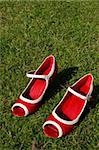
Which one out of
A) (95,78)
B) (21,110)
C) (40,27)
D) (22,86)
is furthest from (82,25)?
(21,110)

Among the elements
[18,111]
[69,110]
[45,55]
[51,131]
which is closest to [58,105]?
[69,110]

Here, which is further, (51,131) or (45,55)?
(45,55)

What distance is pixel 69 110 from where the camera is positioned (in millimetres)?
4137

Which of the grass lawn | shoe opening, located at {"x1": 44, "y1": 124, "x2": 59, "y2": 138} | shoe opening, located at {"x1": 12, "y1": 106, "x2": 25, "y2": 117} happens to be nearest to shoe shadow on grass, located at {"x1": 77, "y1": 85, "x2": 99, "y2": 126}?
the grass lawn

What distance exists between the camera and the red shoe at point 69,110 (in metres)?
3.93

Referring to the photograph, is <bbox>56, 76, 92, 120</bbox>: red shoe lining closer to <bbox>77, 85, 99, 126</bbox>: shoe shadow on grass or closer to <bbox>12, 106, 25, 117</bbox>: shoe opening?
<bbox>77, 85, 99, 126</bbox>: shoe shadow on grass

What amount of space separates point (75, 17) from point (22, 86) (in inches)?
65.5

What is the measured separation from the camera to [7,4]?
236 inches

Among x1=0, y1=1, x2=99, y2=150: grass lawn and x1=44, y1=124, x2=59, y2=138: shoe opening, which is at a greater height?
x1=0, y1=1, x2=99, y2=150: grass lawn

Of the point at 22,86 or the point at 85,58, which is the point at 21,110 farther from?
the point at 85,58

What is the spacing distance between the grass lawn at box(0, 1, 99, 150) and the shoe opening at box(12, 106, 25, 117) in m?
0.06

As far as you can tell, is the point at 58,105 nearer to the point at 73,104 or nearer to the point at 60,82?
the point at 73,104

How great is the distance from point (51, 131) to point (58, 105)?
306mm

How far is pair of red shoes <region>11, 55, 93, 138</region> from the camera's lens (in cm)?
396
